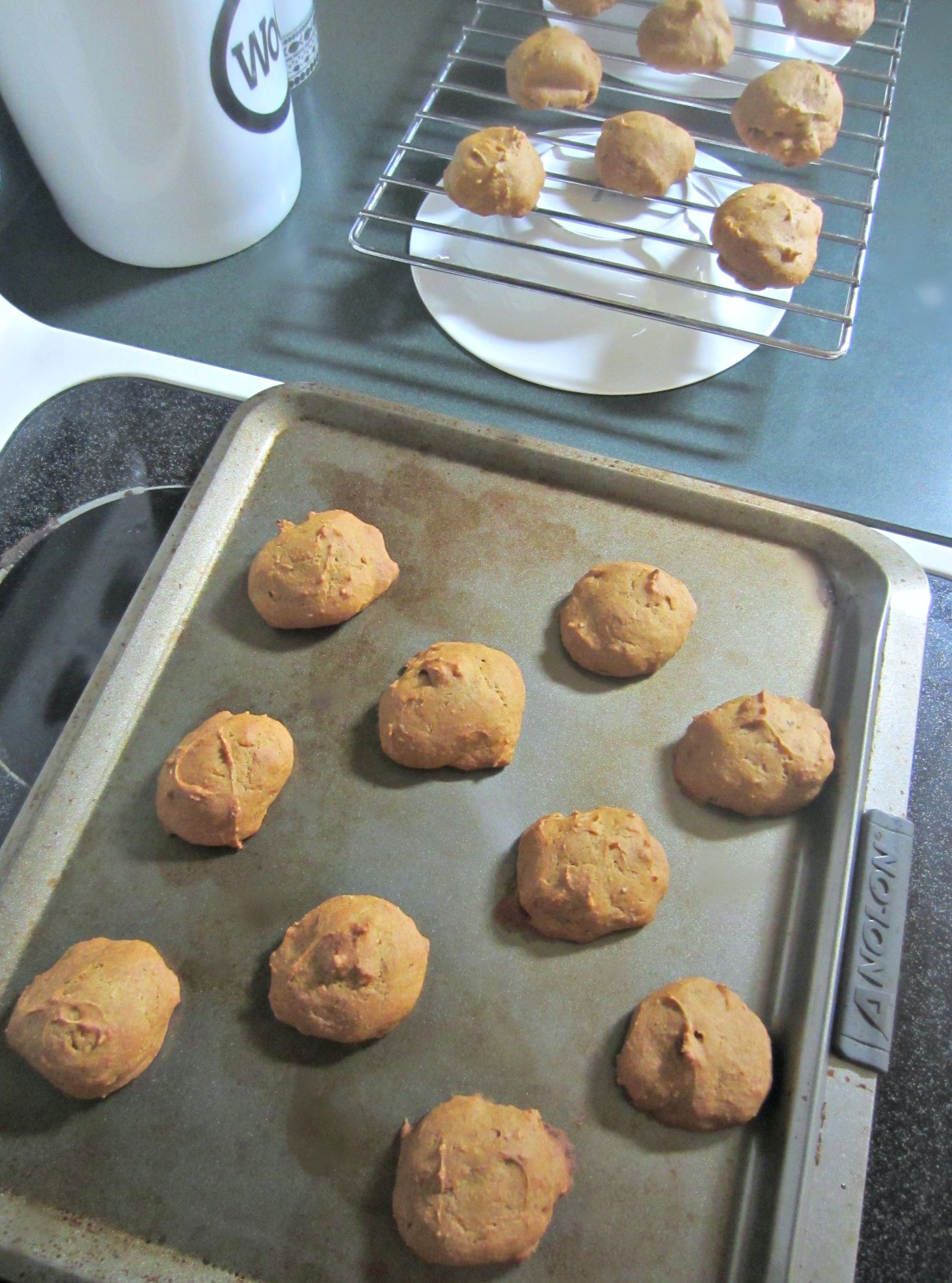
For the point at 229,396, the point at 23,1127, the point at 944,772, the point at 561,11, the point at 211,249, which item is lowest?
the point at 23,1127

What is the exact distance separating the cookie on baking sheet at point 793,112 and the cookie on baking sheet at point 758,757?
0.78 m

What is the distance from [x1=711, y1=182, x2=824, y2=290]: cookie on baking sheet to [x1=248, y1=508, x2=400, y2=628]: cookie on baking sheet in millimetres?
573

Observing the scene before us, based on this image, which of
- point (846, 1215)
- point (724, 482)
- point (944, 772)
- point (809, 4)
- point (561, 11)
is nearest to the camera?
point (846, 1215)

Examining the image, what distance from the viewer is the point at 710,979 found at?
0.86 metres

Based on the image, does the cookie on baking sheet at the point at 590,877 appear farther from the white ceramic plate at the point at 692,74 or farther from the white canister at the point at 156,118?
the white ceramic plate at the point at 692,74

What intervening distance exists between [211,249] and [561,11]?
65cm

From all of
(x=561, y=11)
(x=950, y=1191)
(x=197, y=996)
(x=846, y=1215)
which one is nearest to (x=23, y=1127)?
(x=197, y=996)

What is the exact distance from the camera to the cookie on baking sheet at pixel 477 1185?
→ 0.73 metres

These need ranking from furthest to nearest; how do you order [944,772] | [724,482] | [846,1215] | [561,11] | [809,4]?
1. [561,11]
2. [809,4]
3. [724,482]
4. [944,772]
5. [846,1215]

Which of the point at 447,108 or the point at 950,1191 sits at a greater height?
the point at 447,108

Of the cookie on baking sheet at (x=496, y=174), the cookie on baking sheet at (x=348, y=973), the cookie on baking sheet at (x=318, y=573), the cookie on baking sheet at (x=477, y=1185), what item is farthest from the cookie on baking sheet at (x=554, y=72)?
the cookie on baking sheet at (x=477, y=1185)

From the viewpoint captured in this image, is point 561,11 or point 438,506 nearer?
point 438,506

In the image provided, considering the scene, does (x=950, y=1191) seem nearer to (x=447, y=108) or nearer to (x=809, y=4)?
(x=809, y=4)

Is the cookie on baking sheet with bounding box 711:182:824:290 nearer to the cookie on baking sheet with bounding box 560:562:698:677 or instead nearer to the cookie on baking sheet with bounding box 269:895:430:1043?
the cookie on baking sheet with bounding box 560:562:698:677
